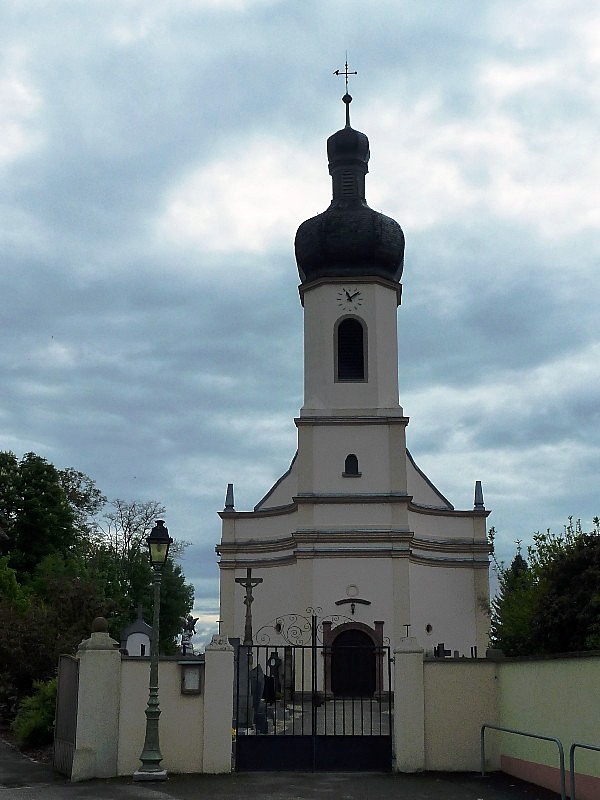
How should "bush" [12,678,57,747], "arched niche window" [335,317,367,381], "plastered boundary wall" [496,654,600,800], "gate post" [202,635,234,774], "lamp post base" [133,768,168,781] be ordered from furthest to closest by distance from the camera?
"arched niche window" [335,317,367,381] < "bush" [12,678,57,747] < "gate post" [202,635,234,774] < "lamp post base" [133,768,168,781] < "plastered boundary wall" [496,654,600,800]

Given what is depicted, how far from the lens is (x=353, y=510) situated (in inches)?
1406

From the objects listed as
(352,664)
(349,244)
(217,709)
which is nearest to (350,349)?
(349,244)

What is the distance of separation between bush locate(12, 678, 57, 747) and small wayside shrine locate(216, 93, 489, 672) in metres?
15.3

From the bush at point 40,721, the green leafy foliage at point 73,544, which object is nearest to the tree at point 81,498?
the green leafy foliage at point 73,544

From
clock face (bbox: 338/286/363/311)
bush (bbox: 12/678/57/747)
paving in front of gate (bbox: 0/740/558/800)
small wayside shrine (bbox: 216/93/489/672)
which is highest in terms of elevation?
clock face (bbox: 338/286/363/311)

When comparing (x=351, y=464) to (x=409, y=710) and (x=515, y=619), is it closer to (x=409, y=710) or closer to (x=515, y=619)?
(x=515, y=619)

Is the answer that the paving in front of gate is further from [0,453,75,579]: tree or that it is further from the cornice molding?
[0,453,75,579]: tree

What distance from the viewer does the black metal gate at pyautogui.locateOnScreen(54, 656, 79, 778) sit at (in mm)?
15609

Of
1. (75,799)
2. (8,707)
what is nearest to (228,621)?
(8,707)

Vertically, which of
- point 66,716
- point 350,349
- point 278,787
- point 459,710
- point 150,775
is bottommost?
point 278,787

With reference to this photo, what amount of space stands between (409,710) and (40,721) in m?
6.87

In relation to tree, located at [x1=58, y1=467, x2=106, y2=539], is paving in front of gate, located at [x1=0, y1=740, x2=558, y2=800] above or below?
below

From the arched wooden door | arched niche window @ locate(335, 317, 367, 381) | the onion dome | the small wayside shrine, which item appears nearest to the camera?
the arched wooden door

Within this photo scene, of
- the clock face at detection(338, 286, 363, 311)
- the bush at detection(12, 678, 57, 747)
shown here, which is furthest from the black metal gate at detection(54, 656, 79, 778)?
the clock face at detection(338, 286, 363, 311)
